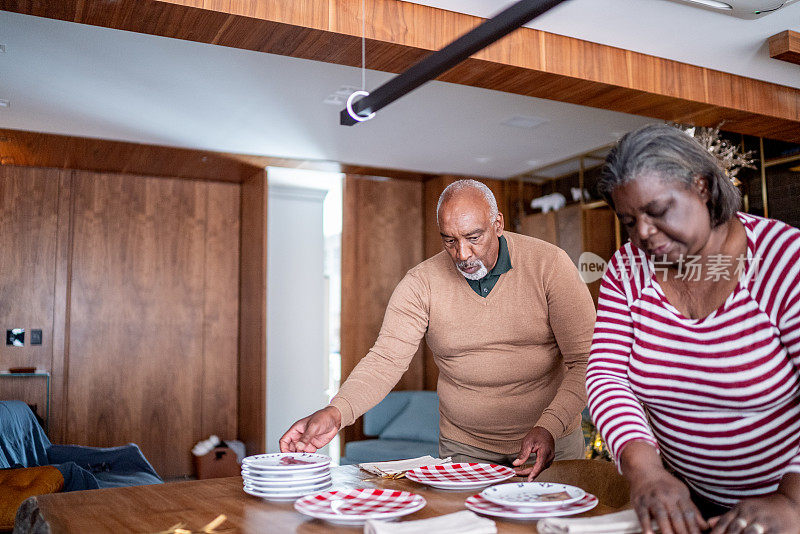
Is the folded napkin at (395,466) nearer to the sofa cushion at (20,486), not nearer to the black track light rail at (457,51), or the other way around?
the black track light rail at (457,51)

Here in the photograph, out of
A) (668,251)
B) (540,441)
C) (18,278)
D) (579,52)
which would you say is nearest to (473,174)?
(579,52)

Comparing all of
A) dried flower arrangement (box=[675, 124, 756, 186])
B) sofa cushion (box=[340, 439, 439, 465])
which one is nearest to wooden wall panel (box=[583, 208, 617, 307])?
dried flower arrangement (box=[675, 124, 756, 186])

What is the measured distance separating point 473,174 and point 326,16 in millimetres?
3710

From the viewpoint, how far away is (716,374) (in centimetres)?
120

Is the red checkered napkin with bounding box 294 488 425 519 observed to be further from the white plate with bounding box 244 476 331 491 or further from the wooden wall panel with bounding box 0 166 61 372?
the wooden wall panel with bounding box 0 166 61 372

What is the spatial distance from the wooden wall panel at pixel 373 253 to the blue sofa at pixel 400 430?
1.78ft

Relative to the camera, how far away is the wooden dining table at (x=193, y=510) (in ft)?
4.14

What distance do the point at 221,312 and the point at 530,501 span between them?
538 cm

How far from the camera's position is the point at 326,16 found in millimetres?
2771

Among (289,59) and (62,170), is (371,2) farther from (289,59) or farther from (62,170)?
(62,170)

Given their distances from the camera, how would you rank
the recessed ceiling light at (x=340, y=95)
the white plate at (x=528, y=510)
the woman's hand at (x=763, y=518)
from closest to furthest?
the woman's hand at (x=763, y=518) → the white plate at (x=528, y=510) → the recessed ceiling light at (x=340, y=95)

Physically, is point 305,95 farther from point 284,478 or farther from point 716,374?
point 716,374

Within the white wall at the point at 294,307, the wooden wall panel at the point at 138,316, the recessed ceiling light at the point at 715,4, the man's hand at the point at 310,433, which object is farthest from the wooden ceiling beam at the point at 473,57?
the wooden wall panel at the point at 138,316

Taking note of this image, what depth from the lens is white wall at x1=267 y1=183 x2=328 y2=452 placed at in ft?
20.7
